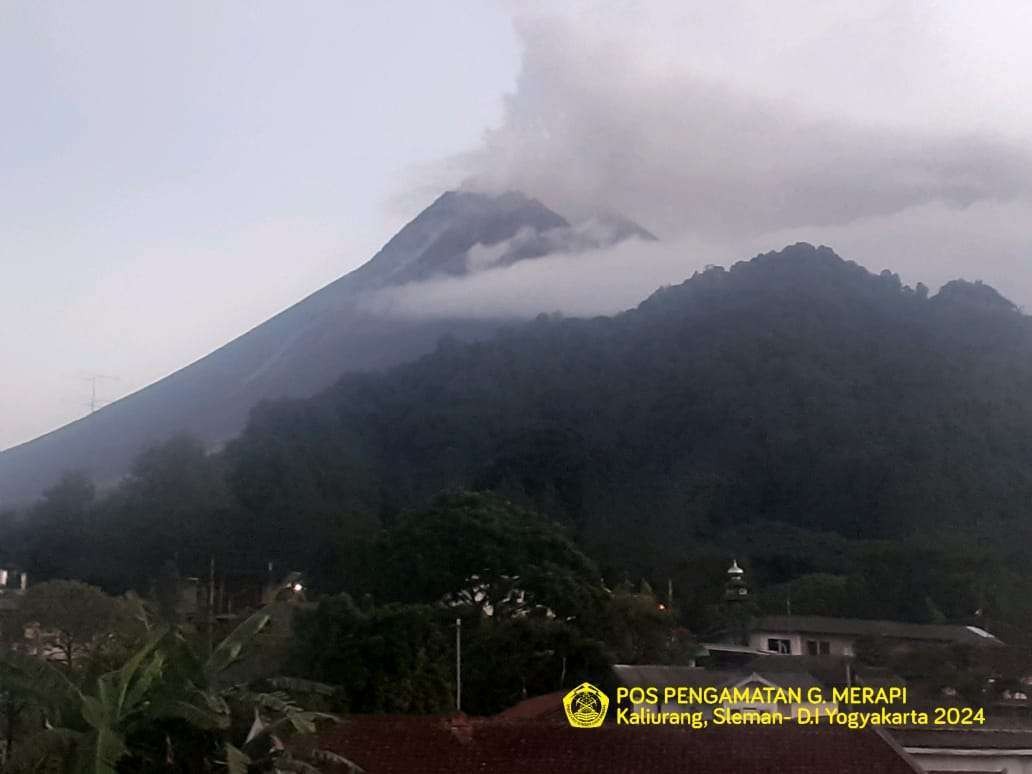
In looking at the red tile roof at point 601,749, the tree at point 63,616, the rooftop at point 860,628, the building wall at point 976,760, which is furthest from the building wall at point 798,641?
the red tile roof at point 601,749

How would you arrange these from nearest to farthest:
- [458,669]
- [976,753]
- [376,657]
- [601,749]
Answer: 1. [601,749]
2. [976,753]
3. [458,669]
4. [376,657]

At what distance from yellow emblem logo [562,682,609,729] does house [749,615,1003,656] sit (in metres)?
26.2

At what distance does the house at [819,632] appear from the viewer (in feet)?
144

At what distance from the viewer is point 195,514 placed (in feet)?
193

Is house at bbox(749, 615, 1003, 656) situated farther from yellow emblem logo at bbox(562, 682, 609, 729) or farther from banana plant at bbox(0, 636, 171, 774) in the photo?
banana plant at bbox(0, 636, 171, 774)

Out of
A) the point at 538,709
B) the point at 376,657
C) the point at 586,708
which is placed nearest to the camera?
the point at 586,708

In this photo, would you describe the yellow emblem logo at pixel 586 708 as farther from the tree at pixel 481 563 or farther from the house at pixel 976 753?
the tree at pixel 481 563

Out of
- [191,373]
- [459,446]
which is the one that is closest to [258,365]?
[191,373]

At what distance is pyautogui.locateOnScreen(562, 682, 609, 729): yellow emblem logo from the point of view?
17.8m

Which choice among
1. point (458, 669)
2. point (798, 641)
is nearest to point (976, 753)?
point (458, 669)

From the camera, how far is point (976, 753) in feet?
67.9

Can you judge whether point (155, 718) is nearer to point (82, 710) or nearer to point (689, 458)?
point (82, 710)

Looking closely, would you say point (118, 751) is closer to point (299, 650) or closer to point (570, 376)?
point (299, 650)

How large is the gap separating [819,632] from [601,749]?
3083 cm
